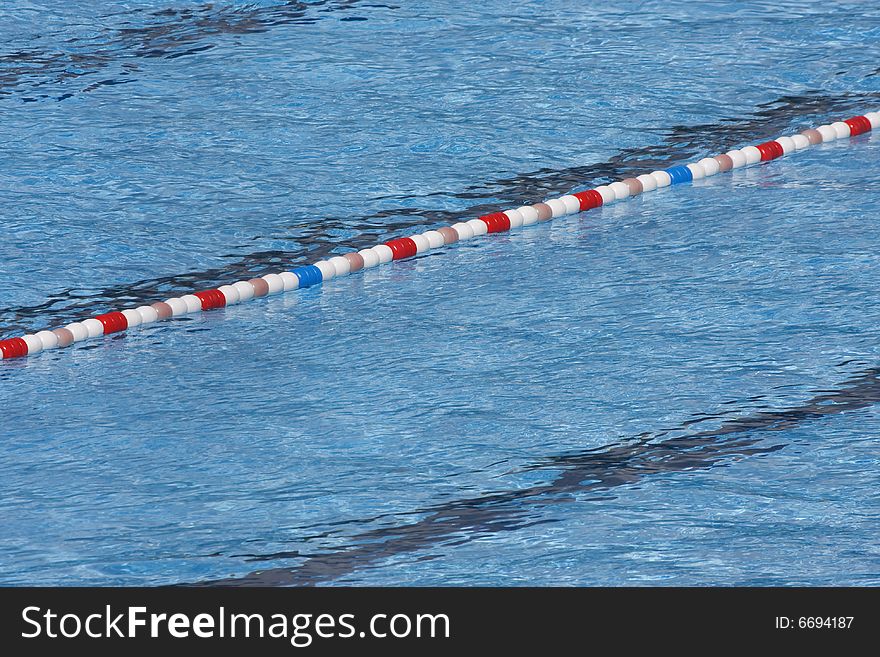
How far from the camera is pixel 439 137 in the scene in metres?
5.70

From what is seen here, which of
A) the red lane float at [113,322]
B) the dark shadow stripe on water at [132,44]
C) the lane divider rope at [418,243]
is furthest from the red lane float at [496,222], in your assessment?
the dark shadow stripe on water at [132,44]

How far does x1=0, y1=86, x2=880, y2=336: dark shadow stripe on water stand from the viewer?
14.3 feet

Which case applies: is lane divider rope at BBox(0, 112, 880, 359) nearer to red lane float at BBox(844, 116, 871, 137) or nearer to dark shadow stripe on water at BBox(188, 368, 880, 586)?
red lane float at BBox(844, 116, 871, 137)

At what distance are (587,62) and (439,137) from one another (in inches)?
40.3

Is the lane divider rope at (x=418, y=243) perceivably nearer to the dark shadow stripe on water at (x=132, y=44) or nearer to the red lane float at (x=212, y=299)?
the red lane float at (x=212, y=299)

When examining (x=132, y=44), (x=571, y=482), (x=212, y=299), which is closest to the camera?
(x=571, y=482)

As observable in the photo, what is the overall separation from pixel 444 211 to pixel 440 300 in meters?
0.75

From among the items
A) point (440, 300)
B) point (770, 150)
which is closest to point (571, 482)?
point (440, 300)

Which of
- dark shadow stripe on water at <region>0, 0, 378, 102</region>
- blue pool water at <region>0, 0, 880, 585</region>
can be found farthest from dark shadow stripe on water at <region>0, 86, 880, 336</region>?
dark shadow stripe on water at <region>0, 0, 378, 102</region>

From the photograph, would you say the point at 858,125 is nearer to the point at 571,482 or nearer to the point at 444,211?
the point at 444,211

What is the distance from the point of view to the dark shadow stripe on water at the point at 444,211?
4371mm

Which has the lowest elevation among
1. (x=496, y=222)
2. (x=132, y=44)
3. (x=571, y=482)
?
(x=571, y=482)

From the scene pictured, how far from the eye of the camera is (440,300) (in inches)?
172
